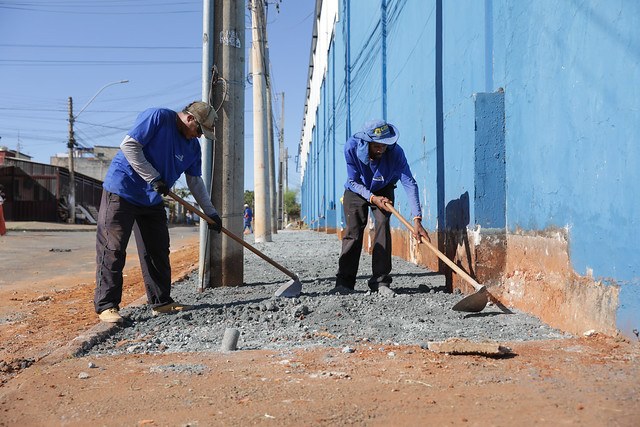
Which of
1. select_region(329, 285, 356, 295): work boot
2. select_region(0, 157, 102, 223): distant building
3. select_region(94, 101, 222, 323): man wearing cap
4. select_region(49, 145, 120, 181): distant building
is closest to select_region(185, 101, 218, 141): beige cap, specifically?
select_region(94, 101, 222, 323): man wearing cap

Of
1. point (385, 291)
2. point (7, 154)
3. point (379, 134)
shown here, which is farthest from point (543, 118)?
point (7, 154)

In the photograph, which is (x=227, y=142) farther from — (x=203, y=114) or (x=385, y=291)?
(x=385, y=291)

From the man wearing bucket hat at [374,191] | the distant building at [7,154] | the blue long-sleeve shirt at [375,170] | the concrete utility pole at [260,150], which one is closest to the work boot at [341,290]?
the man wearing bucket hat at [374,191]

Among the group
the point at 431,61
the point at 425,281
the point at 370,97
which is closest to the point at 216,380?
the point at 425,281

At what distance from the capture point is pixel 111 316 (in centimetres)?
358

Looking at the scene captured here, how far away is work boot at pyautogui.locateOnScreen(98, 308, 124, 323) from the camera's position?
3.54 metres

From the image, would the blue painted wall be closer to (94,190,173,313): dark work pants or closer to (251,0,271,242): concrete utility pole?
(94,190,173,313): dark work pants

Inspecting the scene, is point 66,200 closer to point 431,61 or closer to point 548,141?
point 431,61

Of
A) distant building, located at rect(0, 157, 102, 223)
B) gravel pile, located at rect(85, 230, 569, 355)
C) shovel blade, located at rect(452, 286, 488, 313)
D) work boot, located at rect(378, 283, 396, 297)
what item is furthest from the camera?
distant building, located at rect(0, 157, 102, 223)

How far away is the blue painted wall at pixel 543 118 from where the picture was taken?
249 cm

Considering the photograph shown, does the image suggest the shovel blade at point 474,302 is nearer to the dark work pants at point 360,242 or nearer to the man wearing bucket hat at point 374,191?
the man wearing bucket hat at point 374,191

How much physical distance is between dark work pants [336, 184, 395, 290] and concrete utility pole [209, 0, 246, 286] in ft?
3.55

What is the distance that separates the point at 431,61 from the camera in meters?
5.77

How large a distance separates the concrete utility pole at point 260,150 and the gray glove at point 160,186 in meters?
9.74
